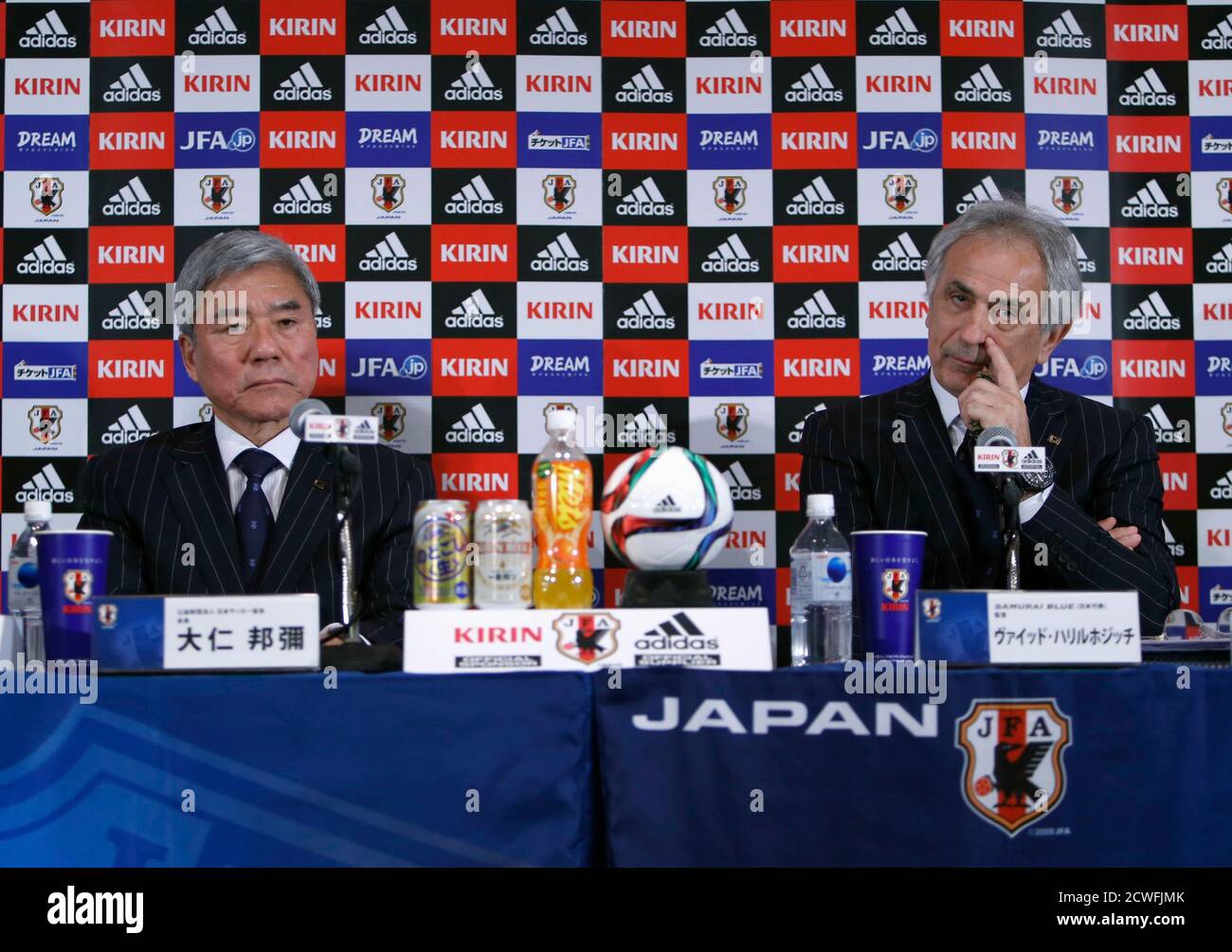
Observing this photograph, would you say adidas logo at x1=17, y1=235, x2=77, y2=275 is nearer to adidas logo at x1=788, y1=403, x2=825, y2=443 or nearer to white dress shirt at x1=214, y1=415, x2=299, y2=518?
white dress shirt at x1=214, y1=415, x2=299, y2=518

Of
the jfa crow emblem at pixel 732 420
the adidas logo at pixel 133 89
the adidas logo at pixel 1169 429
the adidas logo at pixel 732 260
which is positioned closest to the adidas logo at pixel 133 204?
the adidas logo at pixel 133 89

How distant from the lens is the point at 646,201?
323 cm

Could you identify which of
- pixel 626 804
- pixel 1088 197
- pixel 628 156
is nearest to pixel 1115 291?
pixel 1088 197

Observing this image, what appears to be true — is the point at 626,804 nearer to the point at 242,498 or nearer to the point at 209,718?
the point at 209,718

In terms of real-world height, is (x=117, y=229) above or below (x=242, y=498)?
above

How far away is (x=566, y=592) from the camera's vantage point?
1.55 m

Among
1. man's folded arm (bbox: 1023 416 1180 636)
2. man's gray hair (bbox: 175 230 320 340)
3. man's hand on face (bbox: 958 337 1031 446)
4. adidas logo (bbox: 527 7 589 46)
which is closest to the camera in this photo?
man's folded arm (bbox: 1023 416 1180 636)

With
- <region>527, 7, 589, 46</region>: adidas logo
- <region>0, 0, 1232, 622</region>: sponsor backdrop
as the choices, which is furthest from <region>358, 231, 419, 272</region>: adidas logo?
<region>527, 7, 589, 46</region>: adidas logo

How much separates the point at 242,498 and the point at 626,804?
53.2 inches

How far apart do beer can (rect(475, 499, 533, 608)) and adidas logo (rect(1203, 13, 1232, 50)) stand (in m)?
2.77

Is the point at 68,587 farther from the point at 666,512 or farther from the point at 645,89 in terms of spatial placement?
the point at 645,89

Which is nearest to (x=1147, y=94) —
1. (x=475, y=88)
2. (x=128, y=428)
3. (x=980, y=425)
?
(x=980, y=425)

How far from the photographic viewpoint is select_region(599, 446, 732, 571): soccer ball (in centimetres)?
147

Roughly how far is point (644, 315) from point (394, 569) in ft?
3.87
